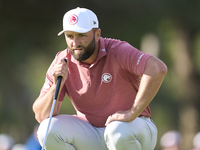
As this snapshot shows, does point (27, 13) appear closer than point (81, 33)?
No

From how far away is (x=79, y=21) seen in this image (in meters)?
5.21

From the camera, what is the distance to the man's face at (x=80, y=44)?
522 centimetres

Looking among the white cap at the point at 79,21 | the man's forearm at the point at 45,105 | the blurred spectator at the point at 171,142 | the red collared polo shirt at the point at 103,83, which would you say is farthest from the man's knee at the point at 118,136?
the blurred spectator at the point at 171,142

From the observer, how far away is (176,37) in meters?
17.5

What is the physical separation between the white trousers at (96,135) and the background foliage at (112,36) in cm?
1001

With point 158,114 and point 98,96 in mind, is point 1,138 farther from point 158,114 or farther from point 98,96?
point 158,114

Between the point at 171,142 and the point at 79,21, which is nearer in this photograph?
the point at 79,21

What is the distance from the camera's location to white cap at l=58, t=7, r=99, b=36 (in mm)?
5195

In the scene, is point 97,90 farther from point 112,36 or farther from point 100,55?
point 112,36

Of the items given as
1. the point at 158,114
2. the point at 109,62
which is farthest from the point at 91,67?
the point at 158,114

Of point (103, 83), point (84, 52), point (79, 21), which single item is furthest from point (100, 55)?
point (79, 21)

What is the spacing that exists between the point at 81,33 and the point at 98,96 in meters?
0.69

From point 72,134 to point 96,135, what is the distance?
10.9 inches

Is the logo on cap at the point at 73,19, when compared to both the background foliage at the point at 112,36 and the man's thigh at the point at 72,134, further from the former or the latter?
the background foliage at the point at 112,36
